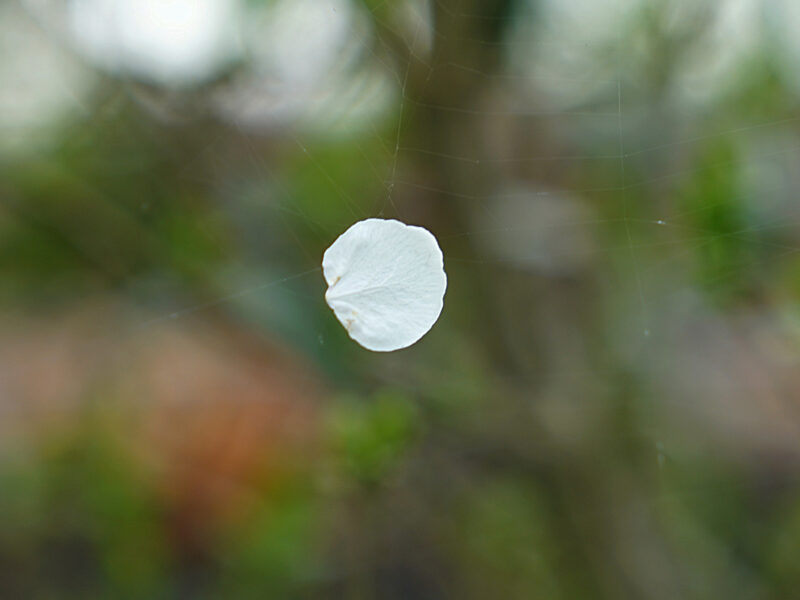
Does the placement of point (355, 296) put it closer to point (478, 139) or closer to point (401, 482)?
point (478, 139)

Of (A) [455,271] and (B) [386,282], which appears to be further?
(A) [455,271]

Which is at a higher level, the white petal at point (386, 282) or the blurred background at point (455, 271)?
the white petal at point (386, 282)

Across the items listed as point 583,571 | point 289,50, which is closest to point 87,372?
point 289,50

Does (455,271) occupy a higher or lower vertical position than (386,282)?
lower

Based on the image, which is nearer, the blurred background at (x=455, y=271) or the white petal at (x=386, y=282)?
the white petal at (x=386, y=282)
